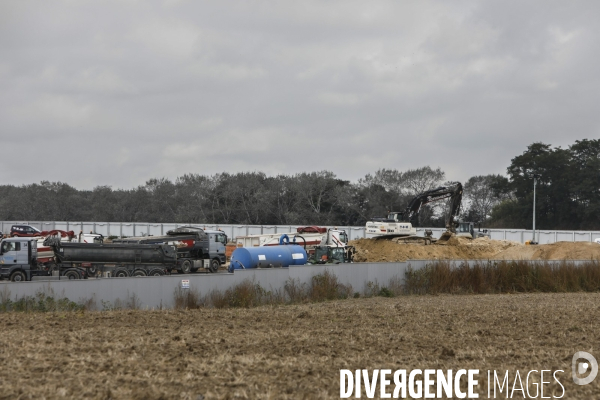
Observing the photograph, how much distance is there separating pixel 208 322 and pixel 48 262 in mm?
20996

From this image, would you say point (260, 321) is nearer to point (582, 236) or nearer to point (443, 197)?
point (443, 197)

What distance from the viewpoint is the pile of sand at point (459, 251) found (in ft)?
152

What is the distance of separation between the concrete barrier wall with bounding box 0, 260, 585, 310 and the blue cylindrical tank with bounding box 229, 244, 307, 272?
542 centimetres

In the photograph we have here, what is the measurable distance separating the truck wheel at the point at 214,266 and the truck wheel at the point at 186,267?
198 cm

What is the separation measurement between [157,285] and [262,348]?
36.8ft

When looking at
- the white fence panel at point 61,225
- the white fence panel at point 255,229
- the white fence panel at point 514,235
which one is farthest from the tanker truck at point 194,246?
the white fence panel at point 514,235

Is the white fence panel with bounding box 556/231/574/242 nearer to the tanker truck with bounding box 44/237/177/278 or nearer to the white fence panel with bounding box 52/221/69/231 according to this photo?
the tanker truck with bounding box 44/237/177/278

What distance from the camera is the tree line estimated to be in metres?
94.6

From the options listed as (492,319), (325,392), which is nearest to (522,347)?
(492,319)

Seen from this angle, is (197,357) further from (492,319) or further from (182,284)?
(182,284)

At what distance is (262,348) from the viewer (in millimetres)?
14164

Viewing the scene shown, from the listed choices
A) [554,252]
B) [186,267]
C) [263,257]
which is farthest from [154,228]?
[263,257]

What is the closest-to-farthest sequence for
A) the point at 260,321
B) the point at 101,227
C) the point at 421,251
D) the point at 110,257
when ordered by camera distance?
the point at 260,321, the point at 110,257, the point at 421,251, the point at 101,227

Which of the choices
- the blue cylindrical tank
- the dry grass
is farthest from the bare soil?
the blue cylindrical tank
